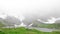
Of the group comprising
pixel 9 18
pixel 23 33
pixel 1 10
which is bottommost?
pixel 23 33

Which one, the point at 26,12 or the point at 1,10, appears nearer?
the point at 26,12

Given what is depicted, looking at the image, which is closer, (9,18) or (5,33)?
(5,33)

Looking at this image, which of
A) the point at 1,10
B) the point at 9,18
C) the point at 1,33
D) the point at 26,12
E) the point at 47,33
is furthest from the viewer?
the point at 1,10

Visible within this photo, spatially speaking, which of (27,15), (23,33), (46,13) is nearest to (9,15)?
(27,15)

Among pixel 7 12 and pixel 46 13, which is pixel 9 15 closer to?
pixel 7 12

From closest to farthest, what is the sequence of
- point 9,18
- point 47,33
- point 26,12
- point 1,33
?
point 1,33
point 47,33
point 26,12
point 9,18

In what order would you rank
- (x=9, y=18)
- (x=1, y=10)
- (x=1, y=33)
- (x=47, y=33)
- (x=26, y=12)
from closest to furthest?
1. (x=1, y=33)
2. (x=47, y=33)
3. (x=26, y=12)
4. (x=9, y=18)
5. (x=1, y=10)

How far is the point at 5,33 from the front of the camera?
2334 centimetres

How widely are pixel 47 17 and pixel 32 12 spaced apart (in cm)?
608

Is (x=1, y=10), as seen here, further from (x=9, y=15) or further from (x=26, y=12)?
Answer: (x=26, y=12)

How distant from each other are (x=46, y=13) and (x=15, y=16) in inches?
457

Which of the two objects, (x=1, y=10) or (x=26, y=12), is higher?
(x=1, y=10)

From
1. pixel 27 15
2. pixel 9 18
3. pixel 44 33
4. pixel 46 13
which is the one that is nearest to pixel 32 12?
pixel 27 15

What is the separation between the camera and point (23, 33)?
79.3ft
